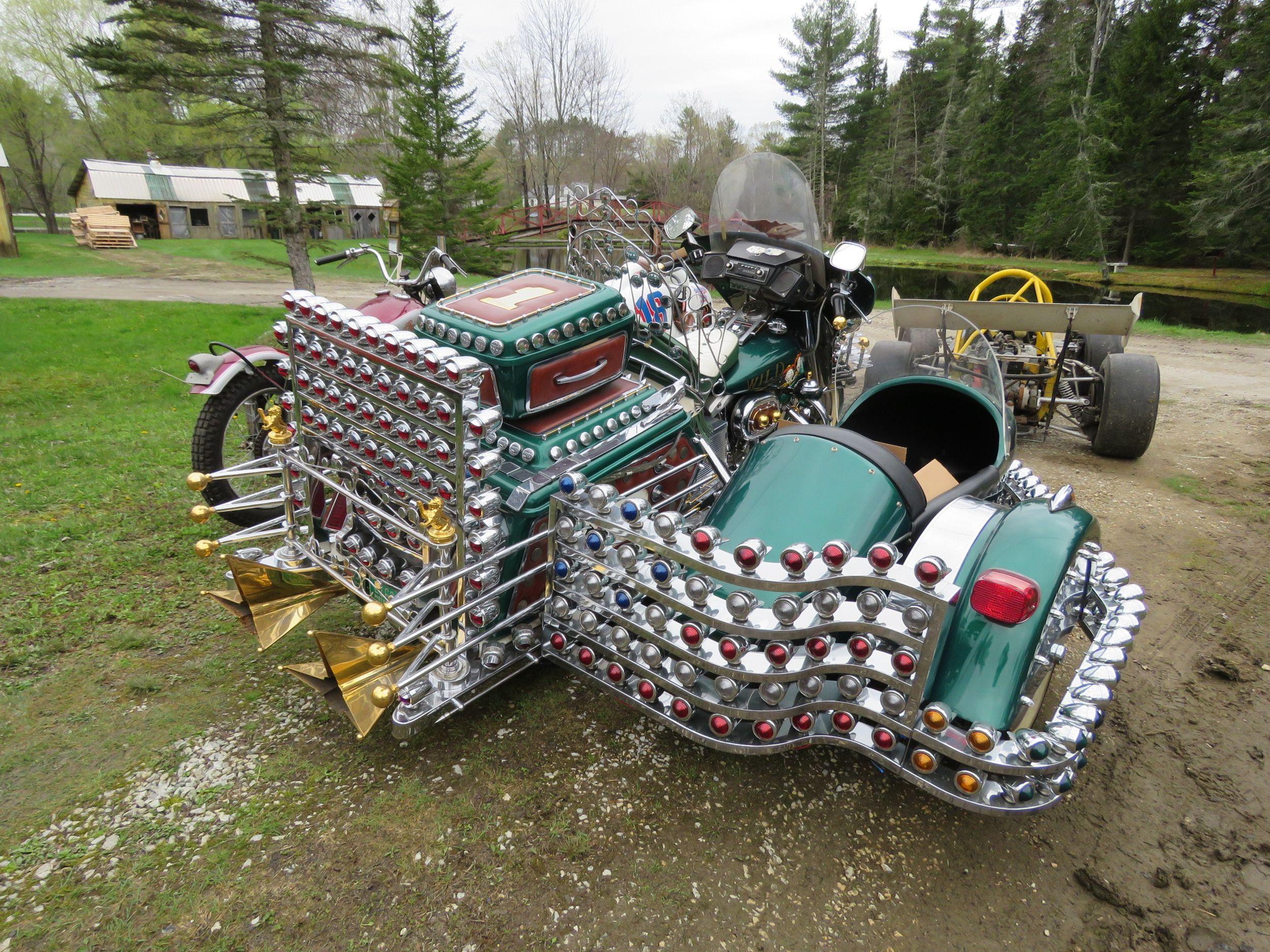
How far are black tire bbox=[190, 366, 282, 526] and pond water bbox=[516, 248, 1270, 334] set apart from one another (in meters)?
10.6

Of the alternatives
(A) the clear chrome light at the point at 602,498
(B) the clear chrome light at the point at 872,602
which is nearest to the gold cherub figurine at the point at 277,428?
(A) the clear chrome light at the point at 602,498

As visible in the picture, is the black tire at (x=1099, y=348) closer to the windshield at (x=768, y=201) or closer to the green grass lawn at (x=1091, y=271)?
the windshield at (x=768, y=201)

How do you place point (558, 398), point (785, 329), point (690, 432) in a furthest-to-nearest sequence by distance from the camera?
point (785, 329) < point (690, 432) < point (558, 398)

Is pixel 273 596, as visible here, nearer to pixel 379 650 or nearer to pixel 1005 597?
pixel 379 650

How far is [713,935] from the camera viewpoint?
198 cm

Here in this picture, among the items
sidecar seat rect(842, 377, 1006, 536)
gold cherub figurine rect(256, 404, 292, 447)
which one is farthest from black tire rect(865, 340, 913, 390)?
gold cherub figurine rect(256, 404, 292, 447)

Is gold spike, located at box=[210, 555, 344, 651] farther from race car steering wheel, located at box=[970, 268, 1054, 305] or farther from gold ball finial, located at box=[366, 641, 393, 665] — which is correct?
race car steering wheel, located at box=[970, 268, 1054, 305]

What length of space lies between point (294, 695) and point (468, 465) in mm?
1399

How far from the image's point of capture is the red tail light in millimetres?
2059

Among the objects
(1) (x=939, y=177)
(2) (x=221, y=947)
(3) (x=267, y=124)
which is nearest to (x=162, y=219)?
(3) (x=267, y=124)

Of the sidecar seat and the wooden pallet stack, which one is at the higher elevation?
the wooden pallet stack

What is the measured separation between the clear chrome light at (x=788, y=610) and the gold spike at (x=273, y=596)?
1.96m

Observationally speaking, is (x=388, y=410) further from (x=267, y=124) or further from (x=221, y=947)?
(x=267, y=124)

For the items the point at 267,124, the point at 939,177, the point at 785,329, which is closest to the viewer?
the point at 785,329
